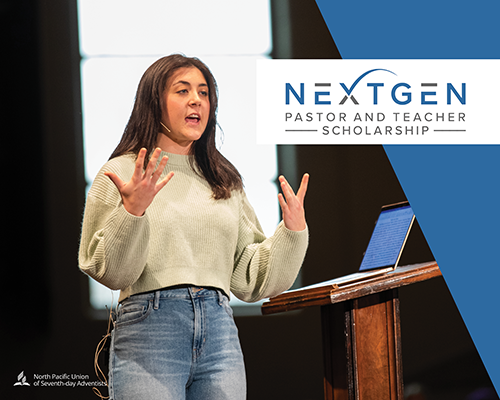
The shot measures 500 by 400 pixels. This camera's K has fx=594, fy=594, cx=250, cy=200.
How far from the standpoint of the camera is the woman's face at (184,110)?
169 cm

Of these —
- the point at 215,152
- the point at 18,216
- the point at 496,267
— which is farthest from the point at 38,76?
the point at 496,267

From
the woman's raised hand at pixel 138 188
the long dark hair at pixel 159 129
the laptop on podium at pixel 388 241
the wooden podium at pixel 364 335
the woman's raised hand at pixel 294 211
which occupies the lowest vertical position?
the wooden podium at pixel 364 335

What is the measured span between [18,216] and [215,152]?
178 cm

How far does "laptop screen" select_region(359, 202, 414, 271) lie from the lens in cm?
185

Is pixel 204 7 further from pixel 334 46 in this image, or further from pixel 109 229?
pixel 109 229

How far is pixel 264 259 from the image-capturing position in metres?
1.71

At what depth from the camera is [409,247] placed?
332 centimetres

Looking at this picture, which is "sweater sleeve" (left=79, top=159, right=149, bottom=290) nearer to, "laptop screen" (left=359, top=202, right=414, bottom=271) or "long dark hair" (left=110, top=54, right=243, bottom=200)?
"long dark hair" (left=110, top=54, right=243, bottom=200)

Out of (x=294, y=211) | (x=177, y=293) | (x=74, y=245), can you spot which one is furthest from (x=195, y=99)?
(x=74, y=245)

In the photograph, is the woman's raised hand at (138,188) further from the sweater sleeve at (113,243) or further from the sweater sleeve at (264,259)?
the sweater sleeve at (264,259)

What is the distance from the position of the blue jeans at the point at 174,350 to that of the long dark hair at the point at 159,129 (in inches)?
13.4

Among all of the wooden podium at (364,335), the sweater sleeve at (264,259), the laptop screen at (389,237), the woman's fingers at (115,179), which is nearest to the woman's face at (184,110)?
the sweater sleeve at (264,259)

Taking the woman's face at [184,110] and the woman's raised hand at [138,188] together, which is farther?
the woman's face at [184,110]

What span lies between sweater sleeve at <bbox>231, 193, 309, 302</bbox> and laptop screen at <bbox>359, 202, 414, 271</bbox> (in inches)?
12.4
